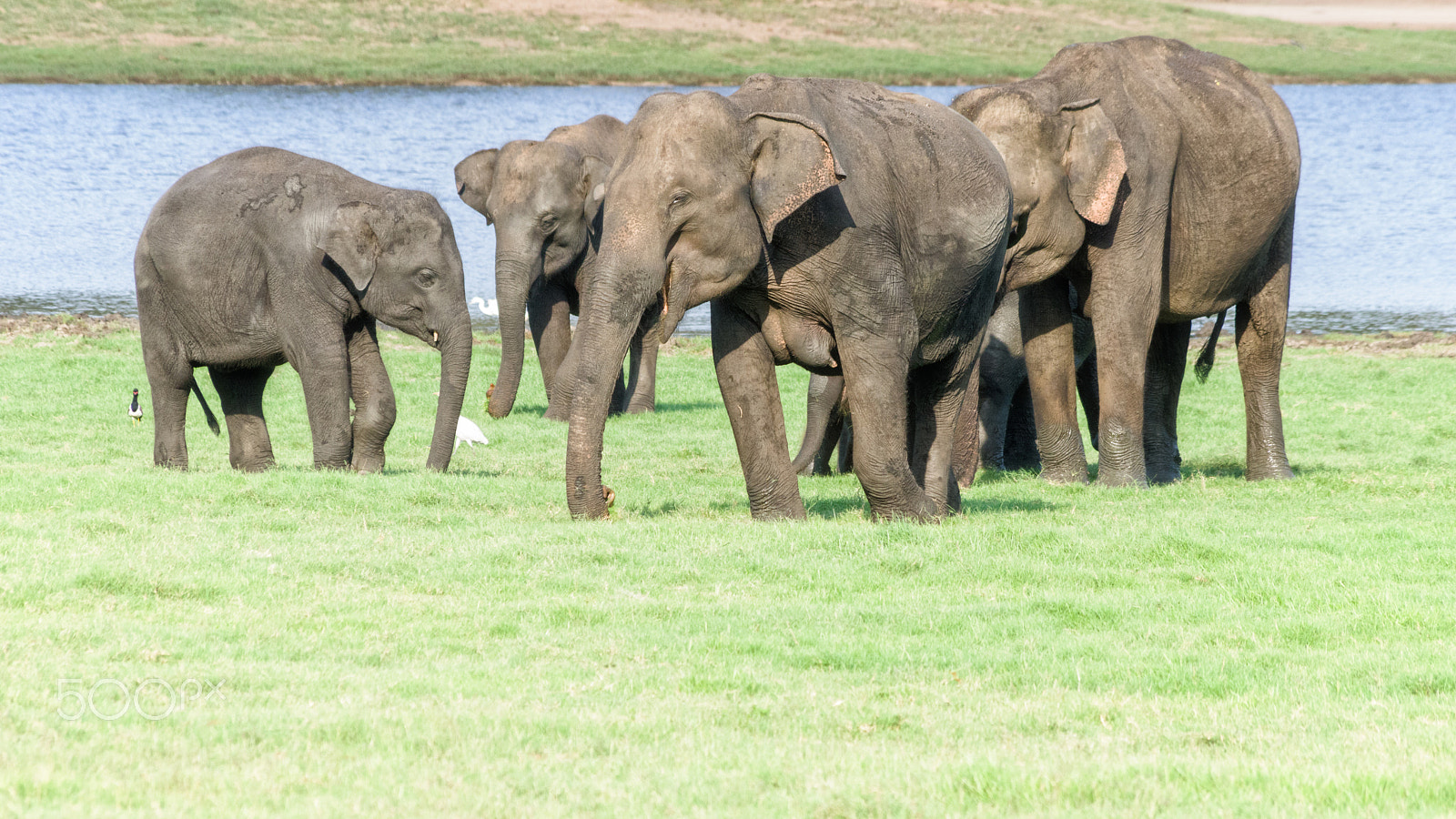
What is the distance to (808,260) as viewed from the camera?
30.0 feet

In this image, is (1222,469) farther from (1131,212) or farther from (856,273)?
(856,273)

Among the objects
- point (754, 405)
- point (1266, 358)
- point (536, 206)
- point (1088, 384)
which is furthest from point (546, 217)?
point (754, 405)

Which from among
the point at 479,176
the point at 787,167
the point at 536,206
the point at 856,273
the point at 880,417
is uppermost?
the point at 787,167

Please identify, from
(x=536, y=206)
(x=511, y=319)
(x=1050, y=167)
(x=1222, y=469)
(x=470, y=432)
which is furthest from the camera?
(x=536, y=206)

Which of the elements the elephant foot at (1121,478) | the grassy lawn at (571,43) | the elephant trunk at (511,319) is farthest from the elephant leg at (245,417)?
the grassy lawn at (571,43)

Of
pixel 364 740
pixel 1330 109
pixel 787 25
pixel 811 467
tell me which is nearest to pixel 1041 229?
pixel 811 467

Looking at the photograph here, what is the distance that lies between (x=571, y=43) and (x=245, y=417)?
68954mm

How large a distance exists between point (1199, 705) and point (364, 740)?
121 inches

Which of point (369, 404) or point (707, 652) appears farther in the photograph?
point (369, 404)

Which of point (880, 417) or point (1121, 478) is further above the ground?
point (880, 417)

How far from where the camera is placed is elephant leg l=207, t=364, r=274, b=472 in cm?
1313

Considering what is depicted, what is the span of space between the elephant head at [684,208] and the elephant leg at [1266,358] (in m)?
6.24

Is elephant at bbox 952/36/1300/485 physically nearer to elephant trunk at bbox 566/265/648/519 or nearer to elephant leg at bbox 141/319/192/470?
elephant trunk at bbox 566/265/648/519

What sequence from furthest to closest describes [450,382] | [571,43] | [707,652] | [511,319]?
[571,43], [511,319], [450,382], [707,652]
